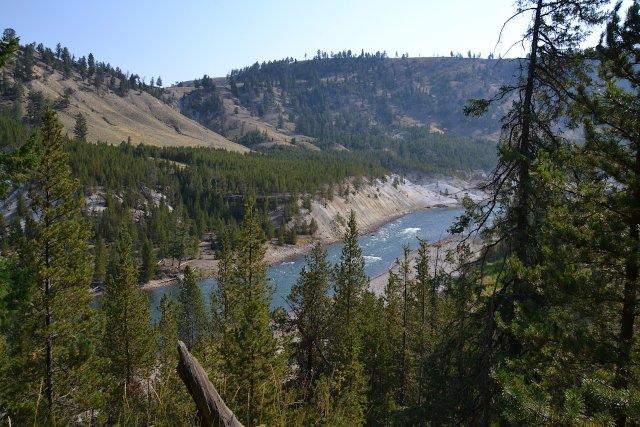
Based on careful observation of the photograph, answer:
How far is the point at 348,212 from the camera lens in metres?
128

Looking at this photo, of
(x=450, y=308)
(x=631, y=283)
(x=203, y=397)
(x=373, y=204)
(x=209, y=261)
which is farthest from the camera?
(x=373, y=204)

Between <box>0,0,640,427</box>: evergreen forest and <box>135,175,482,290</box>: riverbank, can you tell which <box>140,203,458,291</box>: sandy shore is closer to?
<box>135,175,482,290</box>: riverbank

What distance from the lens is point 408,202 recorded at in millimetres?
164875

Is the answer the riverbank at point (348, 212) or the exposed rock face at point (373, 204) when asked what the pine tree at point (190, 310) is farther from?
the exposed rock face at point (373, 204)

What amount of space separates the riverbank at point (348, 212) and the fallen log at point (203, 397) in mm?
64220

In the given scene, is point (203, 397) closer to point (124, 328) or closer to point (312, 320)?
point (312, 320)

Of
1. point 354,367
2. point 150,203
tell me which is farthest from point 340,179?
point 354,367

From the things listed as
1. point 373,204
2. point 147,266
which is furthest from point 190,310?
point 373,204

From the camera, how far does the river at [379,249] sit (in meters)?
71.6

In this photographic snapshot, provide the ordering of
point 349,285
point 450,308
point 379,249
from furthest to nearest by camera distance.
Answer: point 379,249
point 349,285
point 450,308

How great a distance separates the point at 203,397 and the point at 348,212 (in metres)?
123

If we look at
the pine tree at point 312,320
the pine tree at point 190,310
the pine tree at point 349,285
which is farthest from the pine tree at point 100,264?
the pine tree at point 312,320

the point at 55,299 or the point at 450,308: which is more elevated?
the point at 55,299

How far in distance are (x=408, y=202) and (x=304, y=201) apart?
5712 centimetres
